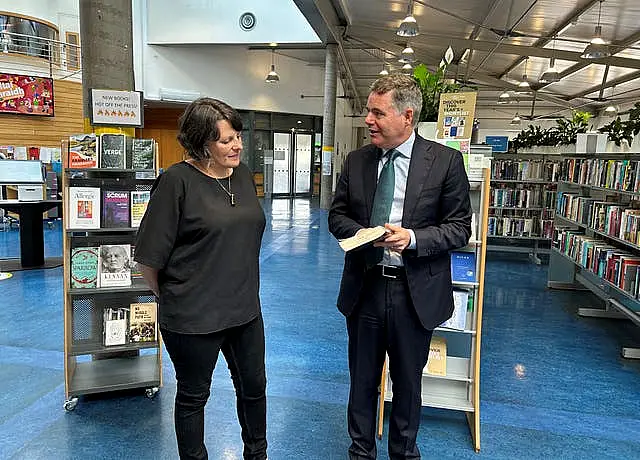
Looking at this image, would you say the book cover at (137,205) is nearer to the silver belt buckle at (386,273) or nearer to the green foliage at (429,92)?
the silver belt buckle at (386,273)

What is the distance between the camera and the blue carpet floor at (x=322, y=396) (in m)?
2.55

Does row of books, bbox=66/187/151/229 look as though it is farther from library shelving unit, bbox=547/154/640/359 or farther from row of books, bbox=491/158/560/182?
row of books, bbox=491/158/560/182

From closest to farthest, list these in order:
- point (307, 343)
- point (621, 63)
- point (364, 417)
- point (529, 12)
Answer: point (364, 417)
point (307, 343)
point (529, 12)
point (621, 63)

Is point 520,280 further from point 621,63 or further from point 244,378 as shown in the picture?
point 621,63

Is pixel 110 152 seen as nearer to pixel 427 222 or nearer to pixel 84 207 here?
pixel 84 207

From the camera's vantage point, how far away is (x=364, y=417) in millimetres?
2195

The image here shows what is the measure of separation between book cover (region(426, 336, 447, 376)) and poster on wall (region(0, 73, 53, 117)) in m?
13.4

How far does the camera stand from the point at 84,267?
285 centimetres

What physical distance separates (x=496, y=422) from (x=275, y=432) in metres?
1.27

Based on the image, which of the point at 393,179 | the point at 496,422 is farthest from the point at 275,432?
the point at 393,179

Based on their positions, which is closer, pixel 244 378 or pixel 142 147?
pixel 244 378

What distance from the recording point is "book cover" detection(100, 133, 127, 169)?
2.79 meters

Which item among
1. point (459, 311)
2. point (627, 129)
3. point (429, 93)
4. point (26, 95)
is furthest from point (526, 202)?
point (26, 95)

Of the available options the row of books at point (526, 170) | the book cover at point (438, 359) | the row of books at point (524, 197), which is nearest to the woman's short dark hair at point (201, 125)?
the book cover at point (438, 359)
